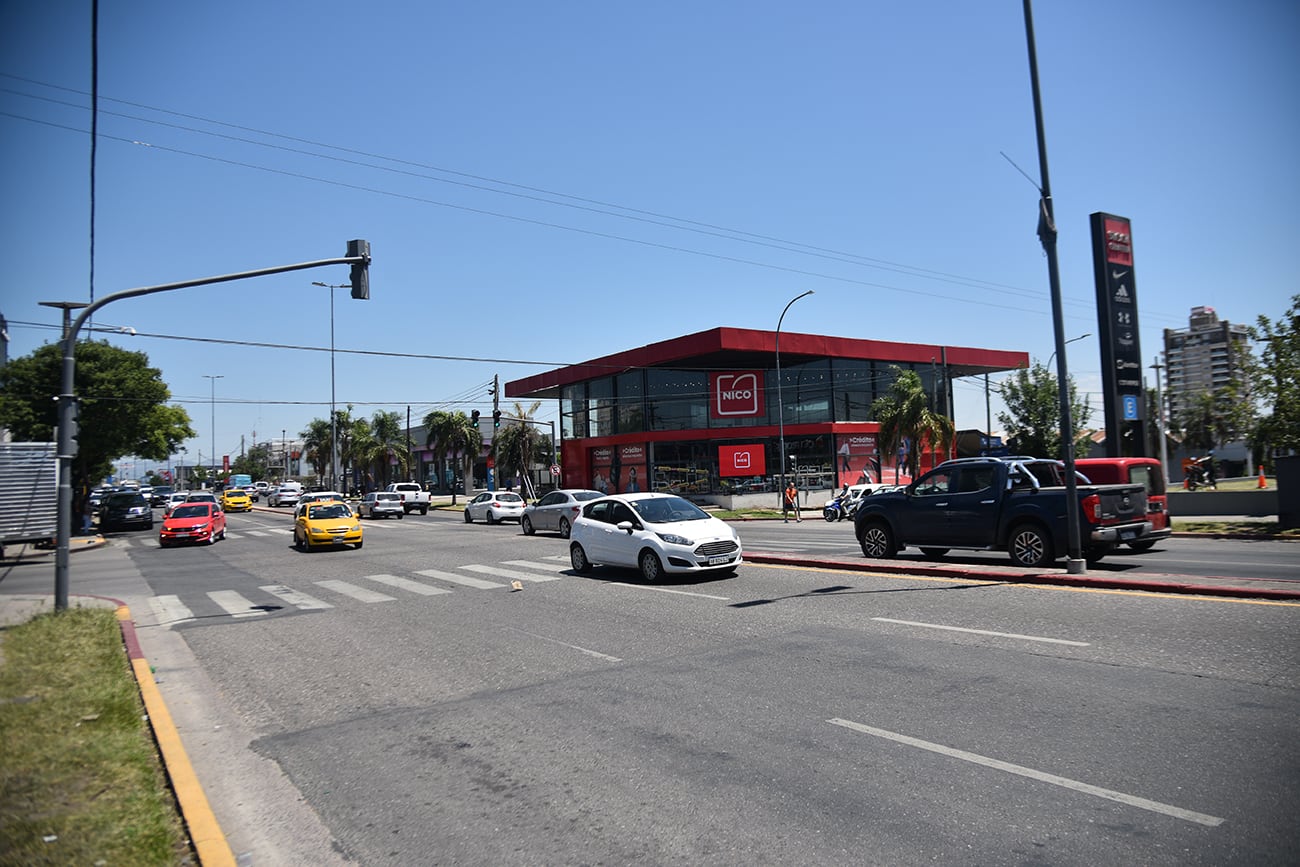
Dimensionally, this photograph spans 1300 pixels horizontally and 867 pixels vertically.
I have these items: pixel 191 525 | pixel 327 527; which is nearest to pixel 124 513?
pixel 191 525

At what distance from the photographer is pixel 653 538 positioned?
14438mm

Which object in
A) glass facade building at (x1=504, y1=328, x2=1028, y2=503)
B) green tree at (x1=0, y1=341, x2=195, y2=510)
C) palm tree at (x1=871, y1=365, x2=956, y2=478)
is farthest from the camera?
glass facade building at (x1=504, y1=328, x2=1028, y2=503)

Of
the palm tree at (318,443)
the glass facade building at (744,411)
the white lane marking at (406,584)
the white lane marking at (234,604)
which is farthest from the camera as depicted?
the palm tree at (318,443)

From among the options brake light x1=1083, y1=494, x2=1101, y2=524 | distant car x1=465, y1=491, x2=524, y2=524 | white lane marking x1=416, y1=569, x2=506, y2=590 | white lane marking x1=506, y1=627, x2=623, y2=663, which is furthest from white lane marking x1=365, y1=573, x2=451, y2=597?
distant car x1=465, y1=491, x2=524, y2=524

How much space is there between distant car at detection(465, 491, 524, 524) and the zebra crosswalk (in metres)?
20.2

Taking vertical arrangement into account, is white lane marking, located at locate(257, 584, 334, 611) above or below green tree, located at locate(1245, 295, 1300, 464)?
below

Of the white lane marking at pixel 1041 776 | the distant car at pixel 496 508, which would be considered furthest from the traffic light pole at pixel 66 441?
the distant car at pixel 496 508

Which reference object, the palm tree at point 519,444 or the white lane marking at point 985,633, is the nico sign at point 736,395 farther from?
the white lane marking at point 985,633

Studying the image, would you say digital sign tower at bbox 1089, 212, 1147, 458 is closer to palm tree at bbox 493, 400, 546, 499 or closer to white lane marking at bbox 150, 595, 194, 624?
white lane marking at bbox 150, 595, 194, 624

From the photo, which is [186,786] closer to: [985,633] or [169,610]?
[985,633]

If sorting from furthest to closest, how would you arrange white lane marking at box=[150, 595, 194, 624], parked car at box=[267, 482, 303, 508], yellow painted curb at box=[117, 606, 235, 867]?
parked car at box=[267, 482, 303, 508], white lane marking at box=[150, 595, 194, 624], yellow painted curb at box=[117, 606, 235, 867]

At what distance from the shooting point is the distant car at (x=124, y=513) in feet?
131

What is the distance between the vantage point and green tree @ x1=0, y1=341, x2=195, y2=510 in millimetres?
38031

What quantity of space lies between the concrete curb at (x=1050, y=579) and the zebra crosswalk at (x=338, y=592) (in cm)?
540
